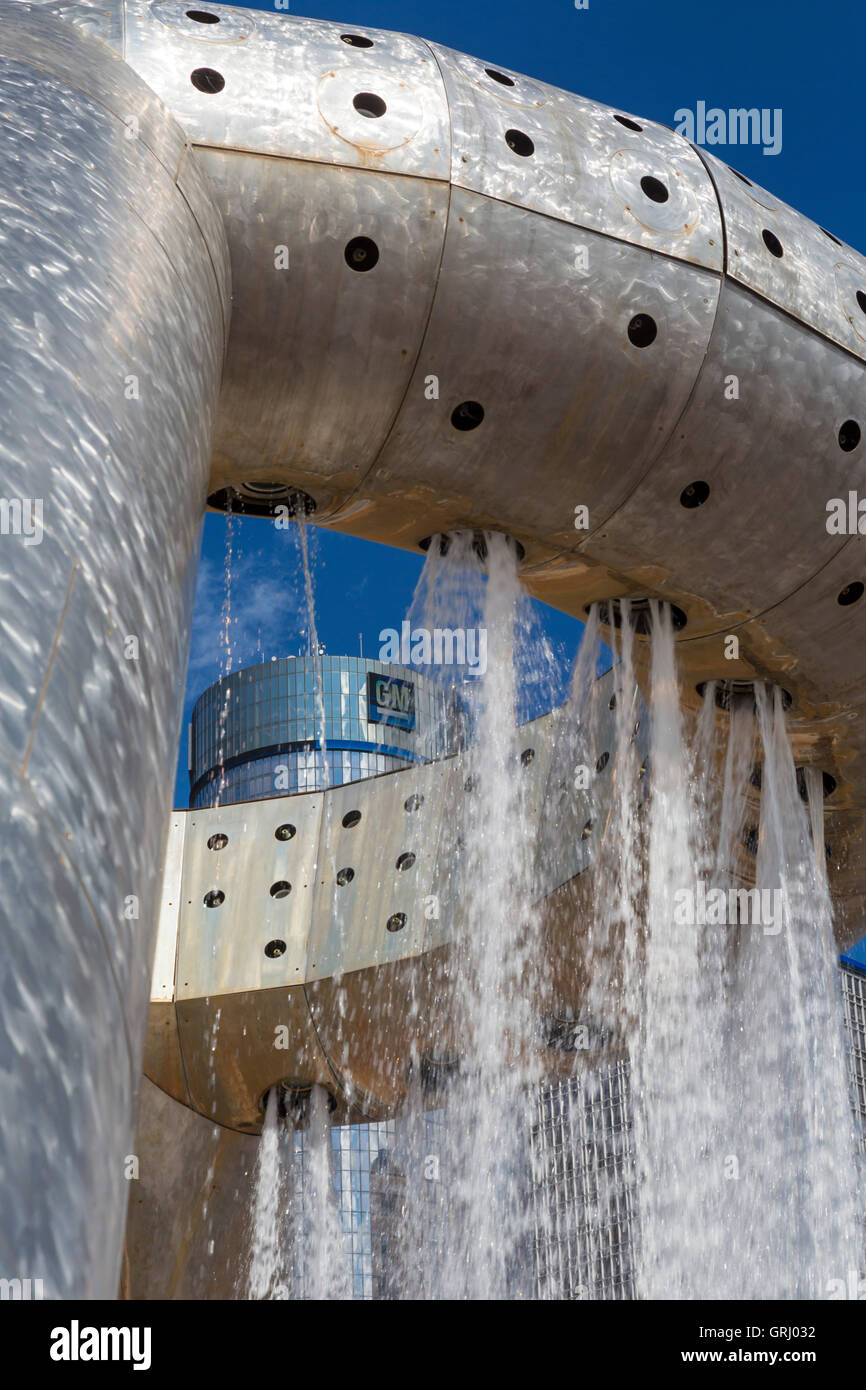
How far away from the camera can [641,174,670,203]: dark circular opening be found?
26.0 ft

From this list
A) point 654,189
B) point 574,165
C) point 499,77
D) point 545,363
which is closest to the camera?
point 545,363

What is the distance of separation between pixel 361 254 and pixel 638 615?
8.57 feet

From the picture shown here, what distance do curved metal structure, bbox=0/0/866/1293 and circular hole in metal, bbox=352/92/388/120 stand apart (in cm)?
1

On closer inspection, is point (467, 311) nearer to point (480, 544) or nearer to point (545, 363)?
point (545, 363)

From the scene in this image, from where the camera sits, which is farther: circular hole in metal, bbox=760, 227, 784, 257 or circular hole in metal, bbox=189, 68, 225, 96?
circular hole in metal, bbox=760, 227, 784, 257

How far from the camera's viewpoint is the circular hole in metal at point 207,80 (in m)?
7.39

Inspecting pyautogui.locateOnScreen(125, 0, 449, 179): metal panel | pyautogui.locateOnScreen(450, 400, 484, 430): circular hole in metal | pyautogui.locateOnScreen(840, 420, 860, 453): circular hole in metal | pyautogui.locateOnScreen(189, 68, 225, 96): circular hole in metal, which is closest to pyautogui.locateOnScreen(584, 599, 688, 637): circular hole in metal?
pyautogui.locateOnScreen(840, 420, 860, 453): circular hole in metal

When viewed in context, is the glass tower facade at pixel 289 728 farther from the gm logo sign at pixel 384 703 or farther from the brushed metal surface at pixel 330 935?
the brushed metal surface at pixel 330 935

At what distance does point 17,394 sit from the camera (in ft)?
12.8

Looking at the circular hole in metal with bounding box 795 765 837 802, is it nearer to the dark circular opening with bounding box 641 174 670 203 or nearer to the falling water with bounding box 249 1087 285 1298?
the dark circular opening with bounding box 641 174 670 203

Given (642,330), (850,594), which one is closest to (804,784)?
(850,594)

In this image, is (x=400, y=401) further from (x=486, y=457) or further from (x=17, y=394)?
(x=17, y=394)

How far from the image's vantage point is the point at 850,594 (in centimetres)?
876

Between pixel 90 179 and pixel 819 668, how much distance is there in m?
5.38
